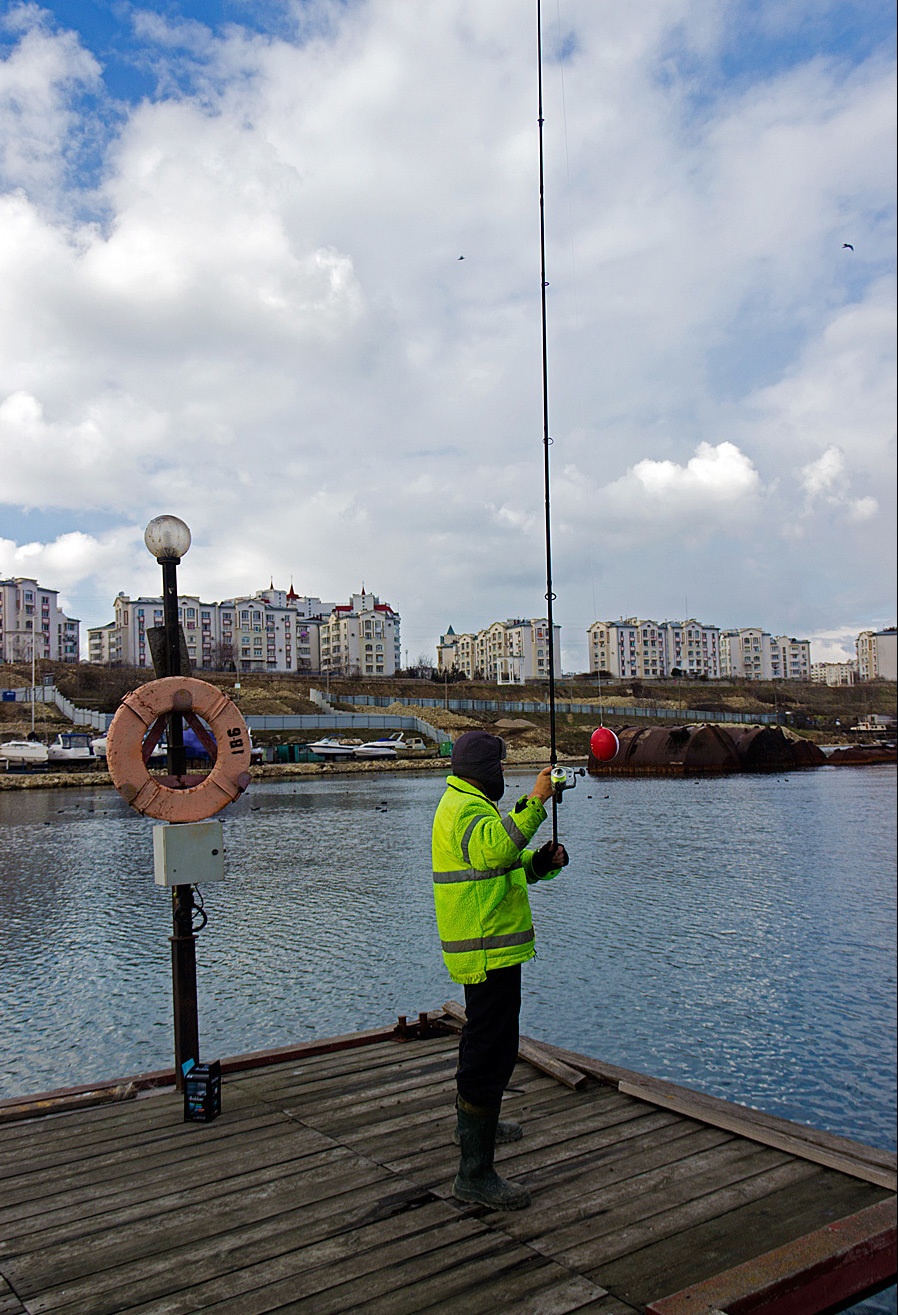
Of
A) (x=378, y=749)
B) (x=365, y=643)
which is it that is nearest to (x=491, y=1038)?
(x=378, y=749)

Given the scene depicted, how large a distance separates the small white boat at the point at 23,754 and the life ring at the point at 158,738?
49640 mm

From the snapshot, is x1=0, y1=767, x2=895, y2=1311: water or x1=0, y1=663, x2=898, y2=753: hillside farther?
x1=0, y1=663, x2=898, y2=753: hillside

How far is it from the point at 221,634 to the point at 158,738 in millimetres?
125140

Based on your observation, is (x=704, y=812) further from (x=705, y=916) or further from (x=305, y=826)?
(x=705, y=916)

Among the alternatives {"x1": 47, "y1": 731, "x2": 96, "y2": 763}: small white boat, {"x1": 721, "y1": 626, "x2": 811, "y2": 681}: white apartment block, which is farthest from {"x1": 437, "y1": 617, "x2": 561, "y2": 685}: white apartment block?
{"x1": 47, "y1": 731, "x2": 96, "y2": 763}: small white boat

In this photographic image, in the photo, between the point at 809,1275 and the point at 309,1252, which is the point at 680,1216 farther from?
the point at 309,1252

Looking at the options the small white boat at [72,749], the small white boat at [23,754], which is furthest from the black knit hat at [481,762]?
the small white boat at [23,754]

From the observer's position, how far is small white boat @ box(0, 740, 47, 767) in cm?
5019

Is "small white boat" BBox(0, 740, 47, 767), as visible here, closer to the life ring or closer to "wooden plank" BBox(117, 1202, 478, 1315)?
the life ring

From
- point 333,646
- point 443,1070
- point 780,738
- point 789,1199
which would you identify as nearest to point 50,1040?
point 443,1070

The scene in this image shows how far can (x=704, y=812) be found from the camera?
3045 centimetres

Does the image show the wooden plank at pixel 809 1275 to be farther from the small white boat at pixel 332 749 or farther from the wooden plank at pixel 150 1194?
the small white boat at pixel 332 749

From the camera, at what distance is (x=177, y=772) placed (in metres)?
5.89

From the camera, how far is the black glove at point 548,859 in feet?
13.7
